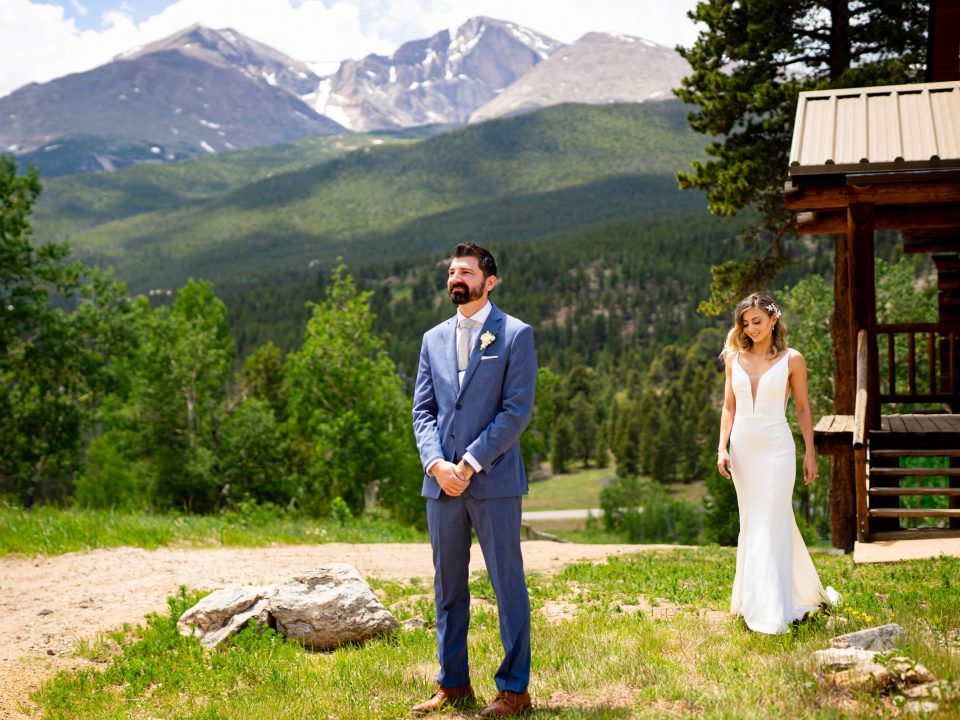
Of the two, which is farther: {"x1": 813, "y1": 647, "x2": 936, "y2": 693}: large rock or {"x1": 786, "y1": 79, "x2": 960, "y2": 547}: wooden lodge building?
{"x1": 786, "y1": 79, "x2": 960, "y2": 547}: wooden lodge building

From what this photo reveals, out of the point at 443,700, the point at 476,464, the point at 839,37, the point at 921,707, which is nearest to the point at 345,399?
the point at 839,37

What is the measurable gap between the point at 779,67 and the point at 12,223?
20878 mm

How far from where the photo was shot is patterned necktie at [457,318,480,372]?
612 cm

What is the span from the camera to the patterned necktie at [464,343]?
6.12 metres

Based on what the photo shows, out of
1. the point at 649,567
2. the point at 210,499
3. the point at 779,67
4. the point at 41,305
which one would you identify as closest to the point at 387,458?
the point at 210,499

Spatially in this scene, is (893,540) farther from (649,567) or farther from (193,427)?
(193,427)

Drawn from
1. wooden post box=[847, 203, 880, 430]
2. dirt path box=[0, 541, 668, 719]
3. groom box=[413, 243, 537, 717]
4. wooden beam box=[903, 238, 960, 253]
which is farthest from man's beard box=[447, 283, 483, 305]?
wooden beam box=[903, 238, 960, 253]

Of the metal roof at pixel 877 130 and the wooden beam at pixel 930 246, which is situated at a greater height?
the metal roof at pixel 877 130

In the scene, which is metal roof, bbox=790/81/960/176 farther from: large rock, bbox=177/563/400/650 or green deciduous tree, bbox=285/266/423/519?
green deciduous tree, bbox=285/266/423/519

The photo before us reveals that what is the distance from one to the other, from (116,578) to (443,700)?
23.8 feet

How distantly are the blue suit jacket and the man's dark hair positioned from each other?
251mm

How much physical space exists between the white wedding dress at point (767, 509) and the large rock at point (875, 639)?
0.87 meters

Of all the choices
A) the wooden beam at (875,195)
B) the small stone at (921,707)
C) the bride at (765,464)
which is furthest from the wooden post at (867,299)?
the small stone at (921,707)

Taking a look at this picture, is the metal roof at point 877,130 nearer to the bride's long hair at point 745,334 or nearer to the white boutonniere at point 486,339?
the bride's long hair at point 745,334
